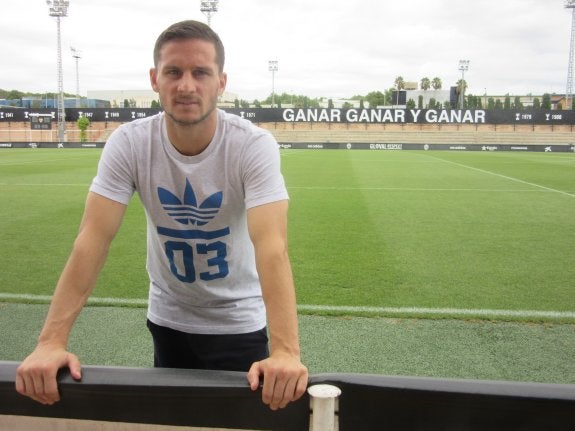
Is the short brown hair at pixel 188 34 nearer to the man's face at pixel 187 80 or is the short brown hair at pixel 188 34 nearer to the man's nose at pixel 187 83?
the man's face at pixel 187 80

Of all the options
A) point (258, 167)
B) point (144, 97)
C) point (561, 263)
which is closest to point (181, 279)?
point (258, 167)

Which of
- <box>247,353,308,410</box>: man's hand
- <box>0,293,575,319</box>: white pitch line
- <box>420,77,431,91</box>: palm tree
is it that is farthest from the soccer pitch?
<box>420,77,431,91</box>: palm tree

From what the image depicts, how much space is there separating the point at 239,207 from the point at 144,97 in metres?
101

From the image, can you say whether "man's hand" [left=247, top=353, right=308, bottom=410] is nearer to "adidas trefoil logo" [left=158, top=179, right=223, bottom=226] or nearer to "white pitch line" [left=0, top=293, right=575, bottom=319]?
"adidas trefoil logo" [left=158, top=179, right=223, bottom=226]

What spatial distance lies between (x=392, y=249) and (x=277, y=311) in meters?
6.29

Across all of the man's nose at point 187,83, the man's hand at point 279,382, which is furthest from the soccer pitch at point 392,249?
the man's hand at point 279,382

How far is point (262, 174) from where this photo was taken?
7.41 feet

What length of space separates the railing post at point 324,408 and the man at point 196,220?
41cm

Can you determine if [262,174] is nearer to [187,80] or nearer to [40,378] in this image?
A: [187,80]

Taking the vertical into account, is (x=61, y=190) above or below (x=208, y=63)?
below

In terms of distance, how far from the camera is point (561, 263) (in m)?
7.18

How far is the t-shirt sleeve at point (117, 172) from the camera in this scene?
2.30 meters

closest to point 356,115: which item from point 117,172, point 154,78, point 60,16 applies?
point 60,16

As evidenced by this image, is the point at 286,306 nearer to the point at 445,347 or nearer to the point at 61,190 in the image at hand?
the point at 445,347
